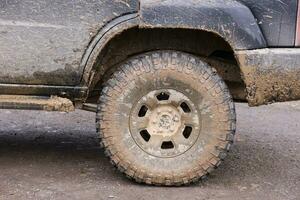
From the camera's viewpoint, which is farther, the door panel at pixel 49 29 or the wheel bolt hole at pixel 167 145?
the wheel bolt hole at pixel 167 145

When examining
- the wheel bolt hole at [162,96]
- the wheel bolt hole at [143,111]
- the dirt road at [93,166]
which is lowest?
the dirt road at [93,166]

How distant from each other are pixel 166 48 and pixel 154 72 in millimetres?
321

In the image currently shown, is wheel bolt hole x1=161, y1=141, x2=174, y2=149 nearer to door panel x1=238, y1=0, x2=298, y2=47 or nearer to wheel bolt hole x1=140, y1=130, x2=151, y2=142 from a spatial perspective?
wheel bolt hole x1=140, y1=130, x2=151, y2=142

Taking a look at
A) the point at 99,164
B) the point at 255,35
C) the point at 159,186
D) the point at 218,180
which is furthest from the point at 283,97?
the point at 99,164

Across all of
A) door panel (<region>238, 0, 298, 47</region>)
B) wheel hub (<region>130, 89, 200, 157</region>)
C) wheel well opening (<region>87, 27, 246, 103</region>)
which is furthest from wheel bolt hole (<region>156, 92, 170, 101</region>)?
door panel (<region>238, 0, 298, 47</region>)

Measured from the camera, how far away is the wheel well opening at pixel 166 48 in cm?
450

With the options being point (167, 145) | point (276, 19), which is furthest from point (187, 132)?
point (276, 19)

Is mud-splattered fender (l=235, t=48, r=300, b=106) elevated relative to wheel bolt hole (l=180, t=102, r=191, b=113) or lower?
elevated

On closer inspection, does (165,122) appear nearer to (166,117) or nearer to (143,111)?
(166,117)

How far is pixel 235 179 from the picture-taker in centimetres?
469

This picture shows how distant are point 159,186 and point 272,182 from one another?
898 millimetres

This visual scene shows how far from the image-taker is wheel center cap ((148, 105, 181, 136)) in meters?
4.37

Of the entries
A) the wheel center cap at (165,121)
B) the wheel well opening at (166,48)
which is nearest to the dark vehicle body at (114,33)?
the wheel well opening at (166,48)

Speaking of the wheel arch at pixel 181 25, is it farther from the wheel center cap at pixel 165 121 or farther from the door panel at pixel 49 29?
the wheel center cap at pixel 165 121
